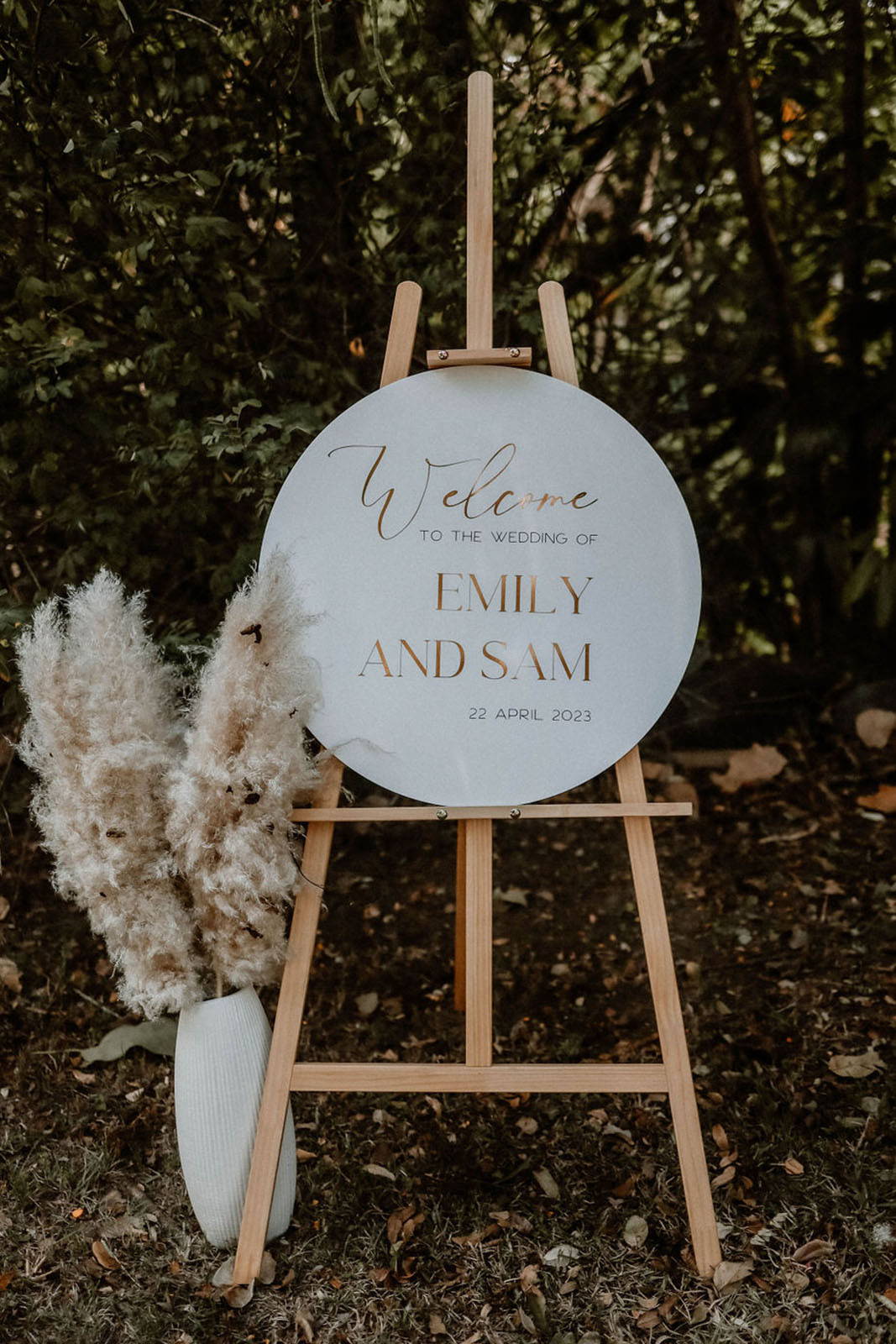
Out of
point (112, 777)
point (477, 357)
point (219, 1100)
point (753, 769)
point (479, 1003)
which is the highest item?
point (477, 357)

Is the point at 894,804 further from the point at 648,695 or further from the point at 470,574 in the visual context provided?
the point at 470,574

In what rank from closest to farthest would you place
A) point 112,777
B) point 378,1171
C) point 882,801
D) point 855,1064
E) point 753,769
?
point 112,777 < point 378,1171 < point 855,1064 < point 882,801 < point 753,769

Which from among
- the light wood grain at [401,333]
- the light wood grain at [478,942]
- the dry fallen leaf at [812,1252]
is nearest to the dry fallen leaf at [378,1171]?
the light wood grain at [478,942]

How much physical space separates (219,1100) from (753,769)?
1.88m

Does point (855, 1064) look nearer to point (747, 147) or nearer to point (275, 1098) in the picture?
point (275, 1098)

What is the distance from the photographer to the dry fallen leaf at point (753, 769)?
2.84 meters

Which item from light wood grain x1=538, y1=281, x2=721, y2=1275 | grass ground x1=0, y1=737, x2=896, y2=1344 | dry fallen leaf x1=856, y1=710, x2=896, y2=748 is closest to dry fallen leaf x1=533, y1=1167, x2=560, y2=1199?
grass ground x1=0, y1=737, x2=896, y2=1344

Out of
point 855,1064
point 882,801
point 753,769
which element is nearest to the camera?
point 855,1064

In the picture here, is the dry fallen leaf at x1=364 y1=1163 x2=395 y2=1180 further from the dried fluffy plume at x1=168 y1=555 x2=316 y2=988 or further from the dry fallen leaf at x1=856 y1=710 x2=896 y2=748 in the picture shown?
the dry fallen leaf at x1=856 y1=710 x2=896 y2=748

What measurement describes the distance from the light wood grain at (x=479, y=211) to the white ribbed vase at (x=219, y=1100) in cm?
109

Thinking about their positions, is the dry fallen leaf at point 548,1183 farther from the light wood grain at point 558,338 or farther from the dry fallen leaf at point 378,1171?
the light wood grain at point 558,338

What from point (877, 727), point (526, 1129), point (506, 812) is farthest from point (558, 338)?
point (877, 727)

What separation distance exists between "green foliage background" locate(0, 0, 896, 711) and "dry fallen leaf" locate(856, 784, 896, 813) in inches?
18.8

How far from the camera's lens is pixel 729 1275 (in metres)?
1.45
